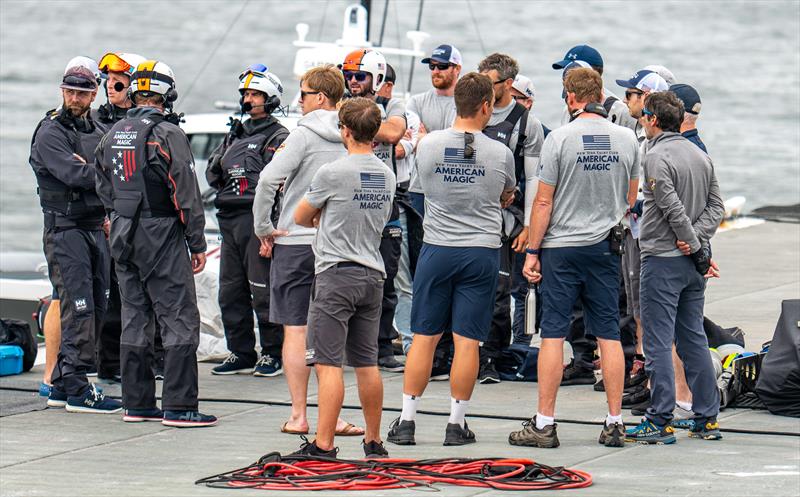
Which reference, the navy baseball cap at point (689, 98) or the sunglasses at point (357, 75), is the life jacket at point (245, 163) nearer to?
the sunglasses at point (357, 75)

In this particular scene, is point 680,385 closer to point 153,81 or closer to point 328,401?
point 328,401

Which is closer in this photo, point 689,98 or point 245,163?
point 689,98

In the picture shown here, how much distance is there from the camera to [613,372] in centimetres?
781

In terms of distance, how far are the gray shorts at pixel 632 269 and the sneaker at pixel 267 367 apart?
2.48 metres

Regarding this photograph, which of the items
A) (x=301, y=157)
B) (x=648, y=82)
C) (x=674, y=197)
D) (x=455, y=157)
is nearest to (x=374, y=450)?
(x=455, y=157)

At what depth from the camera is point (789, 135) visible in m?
49.3

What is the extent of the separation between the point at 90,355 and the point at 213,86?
44109 millimetres

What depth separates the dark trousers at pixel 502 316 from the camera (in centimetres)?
977

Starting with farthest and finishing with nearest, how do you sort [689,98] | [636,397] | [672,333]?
[636,397] → [689,98] → [672,333]

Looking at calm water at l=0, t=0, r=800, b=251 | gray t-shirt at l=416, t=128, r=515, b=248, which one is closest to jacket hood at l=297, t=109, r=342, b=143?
gray t-shirt at l=416, t=128, r=515, b=248

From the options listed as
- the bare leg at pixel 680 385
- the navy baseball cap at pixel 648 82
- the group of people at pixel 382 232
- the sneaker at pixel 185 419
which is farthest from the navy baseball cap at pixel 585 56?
the sneaker at pixel 185 419

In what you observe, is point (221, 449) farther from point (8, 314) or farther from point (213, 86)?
point (213, 86)

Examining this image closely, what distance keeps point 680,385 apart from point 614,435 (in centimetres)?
91

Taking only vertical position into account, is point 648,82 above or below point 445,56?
below
